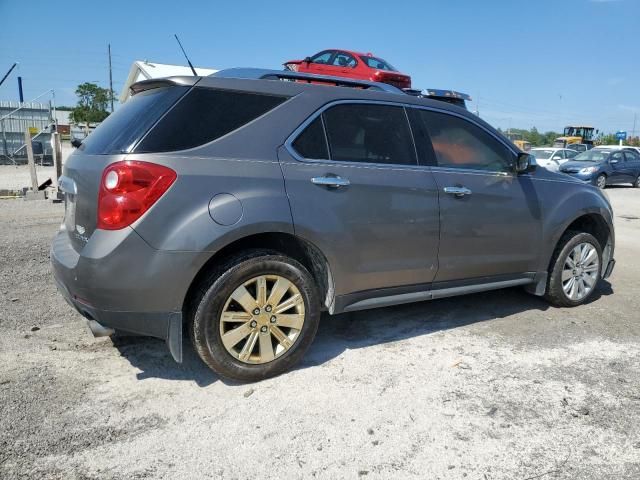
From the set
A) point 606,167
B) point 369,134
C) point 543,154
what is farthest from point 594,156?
point 369,134

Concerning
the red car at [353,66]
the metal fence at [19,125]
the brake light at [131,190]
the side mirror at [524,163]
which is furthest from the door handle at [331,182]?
the metal fence at [19,125]

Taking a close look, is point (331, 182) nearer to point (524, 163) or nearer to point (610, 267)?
point (524, 163)

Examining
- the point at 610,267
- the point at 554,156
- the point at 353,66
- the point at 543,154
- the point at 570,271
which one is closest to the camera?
the point at 570,271

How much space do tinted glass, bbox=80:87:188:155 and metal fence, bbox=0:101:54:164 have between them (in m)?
23.2

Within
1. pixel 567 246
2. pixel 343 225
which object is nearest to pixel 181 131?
pixel 343 225

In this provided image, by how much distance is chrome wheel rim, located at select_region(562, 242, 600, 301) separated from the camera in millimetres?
4902

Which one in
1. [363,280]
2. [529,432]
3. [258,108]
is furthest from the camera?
[363,280]

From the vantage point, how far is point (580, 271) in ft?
16.4

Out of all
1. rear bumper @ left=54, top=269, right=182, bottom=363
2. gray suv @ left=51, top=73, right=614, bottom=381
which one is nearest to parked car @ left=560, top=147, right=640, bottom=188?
gray suv @ left=51, top=73, right=614, bottom=381

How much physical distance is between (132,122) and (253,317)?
139cm

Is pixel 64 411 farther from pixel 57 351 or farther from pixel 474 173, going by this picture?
pixel 474 173

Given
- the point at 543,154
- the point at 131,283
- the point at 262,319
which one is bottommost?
the point at 262,319

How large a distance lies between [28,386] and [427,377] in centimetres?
248

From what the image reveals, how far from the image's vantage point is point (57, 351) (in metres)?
3.72
